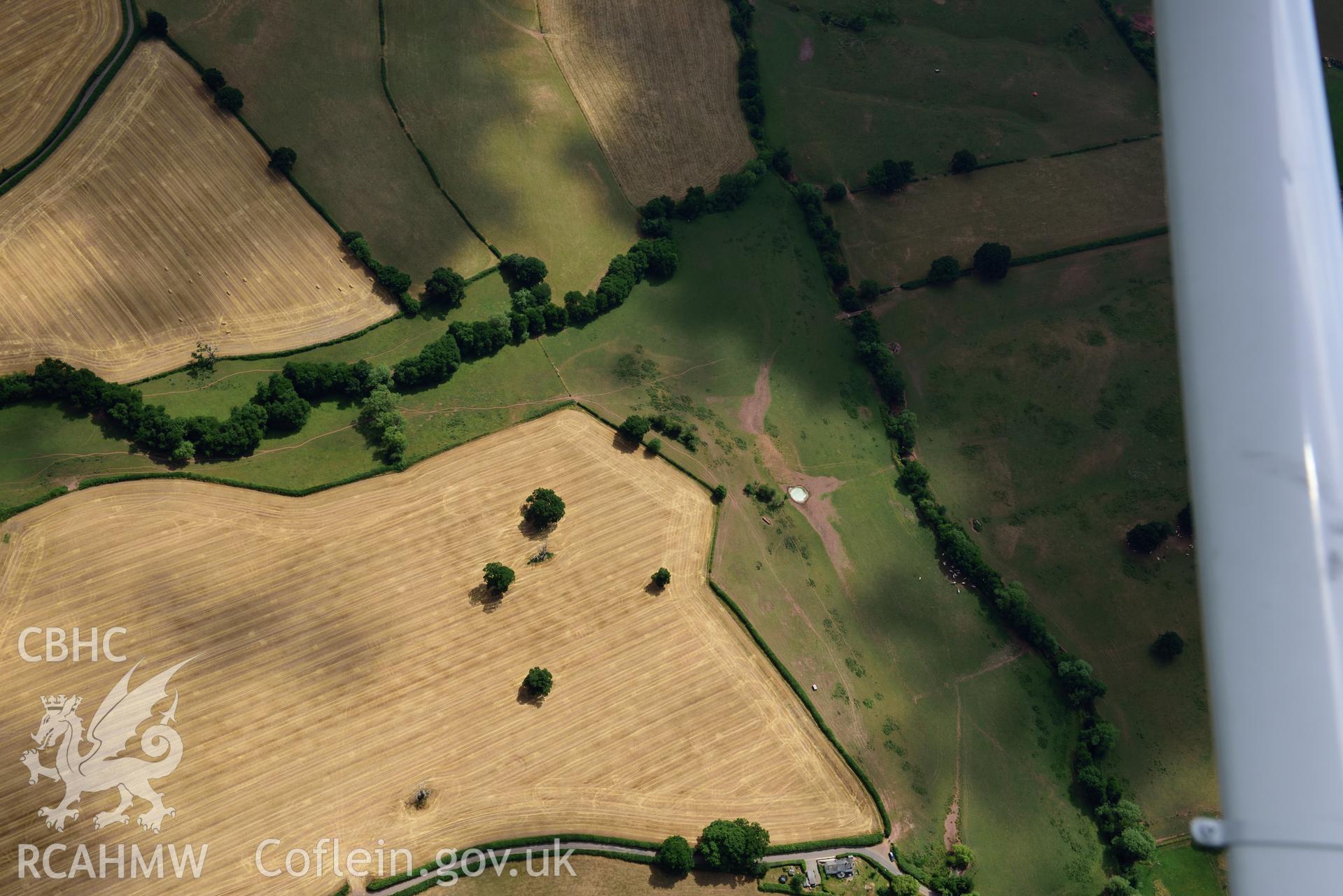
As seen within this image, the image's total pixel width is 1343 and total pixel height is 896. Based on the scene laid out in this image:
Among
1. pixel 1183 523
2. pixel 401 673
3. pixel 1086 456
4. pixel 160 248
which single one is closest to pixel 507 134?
pixel 160 248

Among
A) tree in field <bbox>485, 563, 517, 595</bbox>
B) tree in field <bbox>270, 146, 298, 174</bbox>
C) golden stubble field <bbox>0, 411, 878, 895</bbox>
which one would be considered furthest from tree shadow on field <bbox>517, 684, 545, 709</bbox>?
tree in field <bbox>270, 146, 298, 174</bbox>

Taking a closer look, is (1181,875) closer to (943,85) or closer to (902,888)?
(902,888)

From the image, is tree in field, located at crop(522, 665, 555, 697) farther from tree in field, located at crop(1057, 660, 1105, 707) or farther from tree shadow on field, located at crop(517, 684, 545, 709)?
Answer: tree in field, located at crop(1057, 660, 1105, 707)

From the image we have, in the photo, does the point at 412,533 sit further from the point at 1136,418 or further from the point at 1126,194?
the point at 1126,194

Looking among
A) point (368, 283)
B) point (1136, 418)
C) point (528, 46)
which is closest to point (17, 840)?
point (368, 283)

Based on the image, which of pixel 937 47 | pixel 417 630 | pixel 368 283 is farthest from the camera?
pixel 937 47

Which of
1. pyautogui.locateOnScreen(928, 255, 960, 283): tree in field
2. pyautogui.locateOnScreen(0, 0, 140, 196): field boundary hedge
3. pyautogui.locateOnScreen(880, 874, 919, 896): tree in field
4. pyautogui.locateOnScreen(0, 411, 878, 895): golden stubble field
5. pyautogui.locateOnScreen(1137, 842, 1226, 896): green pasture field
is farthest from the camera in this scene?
pyautogui.locateOnScreen(928, 255, 960, 283): tree in field
